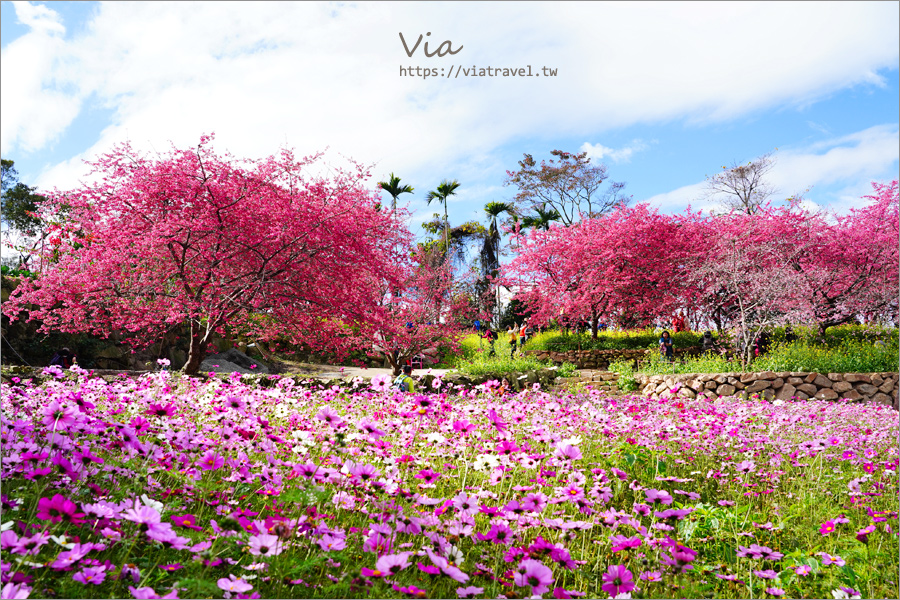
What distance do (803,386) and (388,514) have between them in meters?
10.1

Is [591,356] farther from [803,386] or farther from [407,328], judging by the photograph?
[803,386]

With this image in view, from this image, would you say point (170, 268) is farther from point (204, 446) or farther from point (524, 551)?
point (524, 551)

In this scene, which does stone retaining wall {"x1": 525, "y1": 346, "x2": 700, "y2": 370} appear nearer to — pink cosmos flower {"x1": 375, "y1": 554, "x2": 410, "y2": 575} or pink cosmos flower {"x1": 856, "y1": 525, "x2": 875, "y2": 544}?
pink cosmos flower {"x1": 856, "y1": 525, "x2": 875, "y2": 544}

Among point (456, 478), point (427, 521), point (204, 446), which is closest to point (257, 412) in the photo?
point (204, 446)

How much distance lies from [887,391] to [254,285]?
10.8 m

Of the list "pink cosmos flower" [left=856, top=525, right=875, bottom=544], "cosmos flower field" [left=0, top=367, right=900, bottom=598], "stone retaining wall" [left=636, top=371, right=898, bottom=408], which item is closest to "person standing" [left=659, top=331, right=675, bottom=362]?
"stone retaining wall" [left=636, top=371, right=898, bottom=408]

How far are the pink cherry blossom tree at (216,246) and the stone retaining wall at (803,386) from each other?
607 centimetres

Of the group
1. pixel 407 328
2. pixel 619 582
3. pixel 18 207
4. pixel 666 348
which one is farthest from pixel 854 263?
pixel 18 207

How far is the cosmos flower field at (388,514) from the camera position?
1768 millimetres

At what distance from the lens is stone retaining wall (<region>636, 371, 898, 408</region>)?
9797 millimetres

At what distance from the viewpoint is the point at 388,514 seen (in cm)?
223

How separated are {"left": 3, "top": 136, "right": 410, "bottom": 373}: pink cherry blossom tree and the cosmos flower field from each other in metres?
3.52

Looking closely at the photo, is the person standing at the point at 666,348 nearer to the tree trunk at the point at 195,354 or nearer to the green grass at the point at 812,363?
the green grass at the point at 812,363

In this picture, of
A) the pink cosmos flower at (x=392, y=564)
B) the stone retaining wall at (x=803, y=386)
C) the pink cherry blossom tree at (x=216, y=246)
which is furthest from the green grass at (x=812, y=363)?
the pink cosmos flower at (x=392, y=564)
